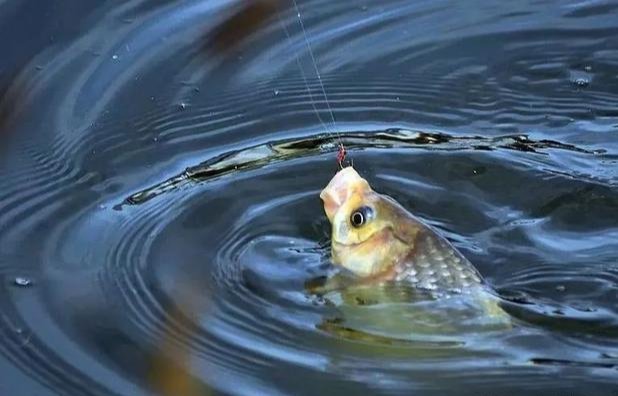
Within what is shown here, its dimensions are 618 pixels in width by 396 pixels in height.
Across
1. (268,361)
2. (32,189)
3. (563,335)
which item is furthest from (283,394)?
(32,189)

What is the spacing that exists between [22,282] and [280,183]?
0.66 m

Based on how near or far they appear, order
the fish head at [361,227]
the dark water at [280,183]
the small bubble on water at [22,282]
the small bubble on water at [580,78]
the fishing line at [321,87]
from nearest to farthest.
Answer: the dark water at [280,183] → the fish head at [361,227] → the small bubble on water at [22,282] → the fishing line at [321,87] → the small bubble on water at [580,78]

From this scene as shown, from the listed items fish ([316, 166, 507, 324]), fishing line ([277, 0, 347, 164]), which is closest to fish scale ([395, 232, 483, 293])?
fish ([316, 166, 507, 324])

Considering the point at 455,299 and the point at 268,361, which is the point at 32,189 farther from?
the point at 455,299

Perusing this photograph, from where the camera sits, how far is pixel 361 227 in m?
2.55

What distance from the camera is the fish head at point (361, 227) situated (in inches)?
99.2

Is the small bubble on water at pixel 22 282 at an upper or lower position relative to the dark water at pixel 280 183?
lower

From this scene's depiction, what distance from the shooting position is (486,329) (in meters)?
2.45

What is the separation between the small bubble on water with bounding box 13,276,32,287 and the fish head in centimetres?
63

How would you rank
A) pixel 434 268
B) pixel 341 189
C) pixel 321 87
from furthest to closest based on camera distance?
pixel 321 87
pixel 341 189
pixel 434 268

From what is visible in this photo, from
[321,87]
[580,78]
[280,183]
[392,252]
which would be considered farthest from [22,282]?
[580,78]

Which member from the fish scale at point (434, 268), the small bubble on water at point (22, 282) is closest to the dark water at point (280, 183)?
the small bubble on water at point (22, 282)

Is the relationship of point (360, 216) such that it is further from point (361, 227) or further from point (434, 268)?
point (434, 268)

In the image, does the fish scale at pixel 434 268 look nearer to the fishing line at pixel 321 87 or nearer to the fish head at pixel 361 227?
the fish head at pixel 361 227
